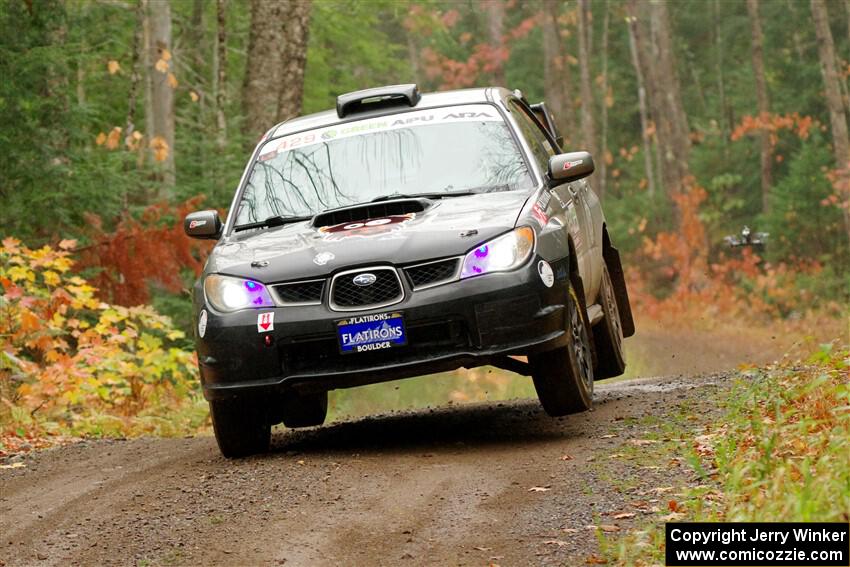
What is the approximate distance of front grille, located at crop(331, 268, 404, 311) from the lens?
733 cm

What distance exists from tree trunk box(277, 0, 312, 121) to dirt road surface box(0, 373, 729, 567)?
749 centimetres

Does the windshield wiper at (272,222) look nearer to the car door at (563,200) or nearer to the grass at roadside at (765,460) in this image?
the car door at (563,200)

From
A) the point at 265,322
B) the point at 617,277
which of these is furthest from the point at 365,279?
the point at 617,277

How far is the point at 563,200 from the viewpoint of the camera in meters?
8.78

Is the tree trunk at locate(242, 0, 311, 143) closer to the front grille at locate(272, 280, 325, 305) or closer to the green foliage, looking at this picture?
the front grille at locate(272, 280, 325, 305)

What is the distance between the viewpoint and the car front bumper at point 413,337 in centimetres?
727

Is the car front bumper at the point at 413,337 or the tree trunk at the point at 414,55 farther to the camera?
the tree trunk at the point at 414,55

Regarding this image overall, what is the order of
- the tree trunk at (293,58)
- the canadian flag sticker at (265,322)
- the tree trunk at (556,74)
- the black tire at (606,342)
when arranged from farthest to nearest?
the tree trunk at (556,74), the tree trunk at (293,58), the black tire at (606,342), the canadian flag sticker at (265,322)

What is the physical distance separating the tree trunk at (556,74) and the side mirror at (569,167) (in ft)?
106

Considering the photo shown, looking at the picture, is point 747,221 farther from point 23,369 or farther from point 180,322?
point 23,369

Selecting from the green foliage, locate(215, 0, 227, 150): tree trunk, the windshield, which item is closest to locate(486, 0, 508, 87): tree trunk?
the green foliage

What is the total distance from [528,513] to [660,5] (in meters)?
31.5

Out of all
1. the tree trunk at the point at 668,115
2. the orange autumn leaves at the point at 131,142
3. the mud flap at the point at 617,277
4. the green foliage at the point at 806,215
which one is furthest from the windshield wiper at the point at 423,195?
the tree trunk at the point at 668,115

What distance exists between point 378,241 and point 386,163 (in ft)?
4.43
